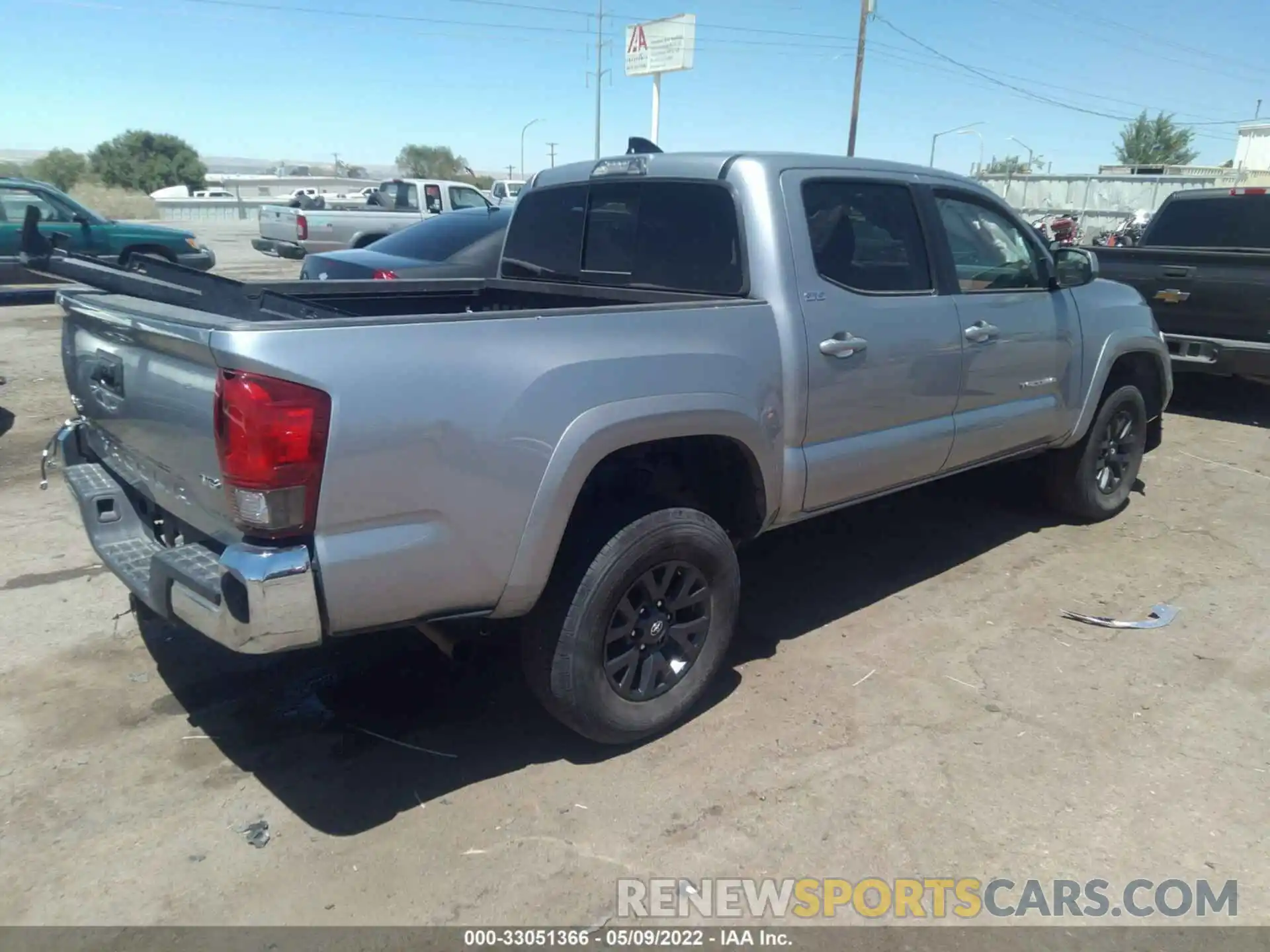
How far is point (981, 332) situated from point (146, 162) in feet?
276

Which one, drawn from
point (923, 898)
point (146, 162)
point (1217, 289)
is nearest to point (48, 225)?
point (1217, 289)

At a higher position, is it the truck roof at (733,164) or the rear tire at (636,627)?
the truck roof at (733,164)

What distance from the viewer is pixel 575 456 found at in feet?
9.43

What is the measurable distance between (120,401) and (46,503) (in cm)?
321

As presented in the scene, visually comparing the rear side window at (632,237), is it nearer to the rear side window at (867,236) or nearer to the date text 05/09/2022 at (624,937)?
the rear side window at (867,236)

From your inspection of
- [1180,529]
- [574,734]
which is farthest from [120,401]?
[1180,529]

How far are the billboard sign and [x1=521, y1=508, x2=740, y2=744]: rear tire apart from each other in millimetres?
44102

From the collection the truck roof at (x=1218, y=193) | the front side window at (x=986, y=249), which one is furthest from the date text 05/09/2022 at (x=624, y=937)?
the truck roof at (x=1218, y=193)

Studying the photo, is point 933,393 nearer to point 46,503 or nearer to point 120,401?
point 120,401

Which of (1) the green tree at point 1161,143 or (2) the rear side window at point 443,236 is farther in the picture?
(1) the green tree at point 1161,143

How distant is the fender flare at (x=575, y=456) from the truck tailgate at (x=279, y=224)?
53.8 ft

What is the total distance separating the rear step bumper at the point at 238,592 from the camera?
2439 millimetres

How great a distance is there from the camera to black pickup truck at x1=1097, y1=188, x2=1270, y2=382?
7.52 metres

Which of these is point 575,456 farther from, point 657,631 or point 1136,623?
point 1136,623
